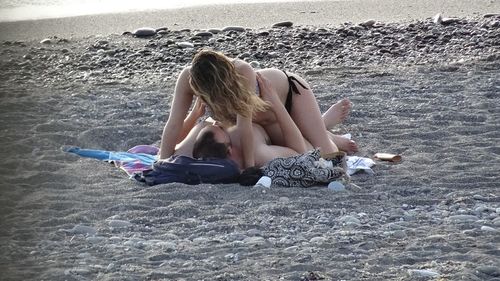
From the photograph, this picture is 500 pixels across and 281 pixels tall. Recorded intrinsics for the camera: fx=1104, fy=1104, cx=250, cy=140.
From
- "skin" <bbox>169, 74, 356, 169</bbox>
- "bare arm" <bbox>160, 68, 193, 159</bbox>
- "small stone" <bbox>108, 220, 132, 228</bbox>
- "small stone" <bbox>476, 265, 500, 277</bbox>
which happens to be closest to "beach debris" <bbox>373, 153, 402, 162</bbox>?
"skin" <bbox>169, 74, 356, 169</bbox>

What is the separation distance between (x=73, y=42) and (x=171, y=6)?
2.54 m

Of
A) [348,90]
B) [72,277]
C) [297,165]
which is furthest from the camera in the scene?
[348,90]

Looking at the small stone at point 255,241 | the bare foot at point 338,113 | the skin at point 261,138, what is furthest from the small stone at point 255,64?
the small stone at point 255,241

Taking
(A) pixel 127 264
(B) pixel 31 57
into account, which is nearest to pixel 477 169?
(A) pixel 127 264

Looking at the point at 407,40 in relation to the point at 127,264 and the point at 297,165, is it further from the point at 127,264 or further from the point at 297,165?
the point at 127,264

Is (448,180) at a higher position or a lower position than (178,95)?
lower

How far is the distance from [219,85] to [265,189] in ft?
2.21

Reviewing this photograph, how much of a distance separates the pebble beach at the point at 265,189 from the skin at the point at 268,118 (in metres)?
0.33

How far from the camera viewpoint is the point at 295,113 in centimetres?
715

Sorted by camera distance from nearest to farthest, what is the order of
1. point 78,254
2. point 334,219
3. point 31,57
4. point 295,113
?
point 78,254
point 334,219
point 295,113
point 31,57

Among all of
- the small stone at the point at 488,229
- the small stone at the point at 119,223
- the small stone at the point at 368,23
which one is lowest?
the small stone at the point at 119,223

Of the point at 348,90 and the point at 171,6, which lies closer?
the point at 348,90

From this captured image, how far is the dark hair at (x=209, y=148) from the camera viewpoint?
669 centimetres

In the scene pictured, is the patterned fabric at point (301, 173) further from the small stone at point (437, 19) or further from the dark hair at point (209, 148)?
the small stone at point (437, 19)
